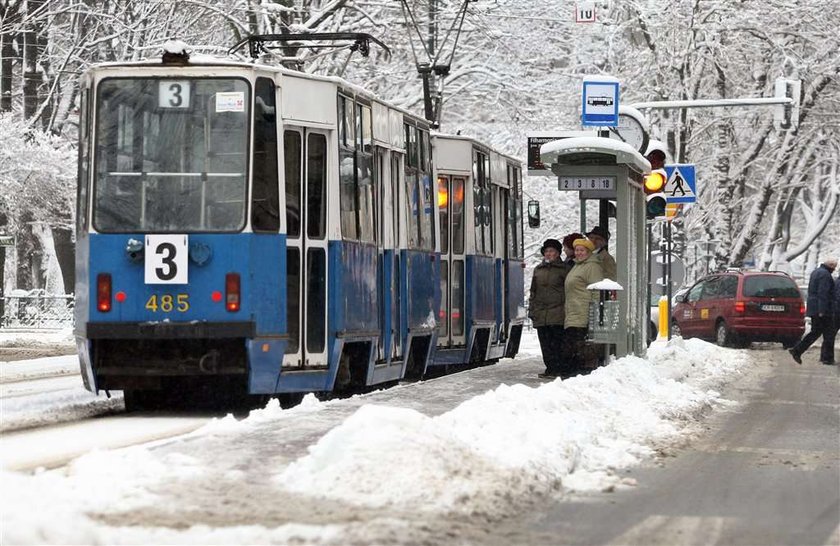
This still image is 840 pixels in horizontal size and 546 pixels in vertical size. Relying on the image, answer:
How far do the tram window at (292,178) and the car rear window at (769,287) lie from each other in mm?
23137

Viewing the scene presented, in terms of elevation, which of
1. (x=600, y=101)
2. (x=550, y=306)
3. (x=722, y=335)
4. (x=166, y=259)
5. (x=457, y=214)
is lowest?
(x=722, y=335)

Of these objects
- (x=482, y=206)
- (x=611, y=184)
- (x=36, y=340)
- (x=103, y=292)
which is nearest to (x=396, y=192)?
(x=611, y=184)

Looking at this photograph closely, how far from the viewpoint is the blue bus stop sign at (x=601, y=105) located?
21.8 m

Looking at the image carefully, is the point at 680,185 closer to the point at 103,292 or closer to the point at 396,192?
the point at 396,192

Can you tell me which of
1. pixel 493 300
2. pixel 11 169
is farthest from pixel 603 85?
pixel 11 169

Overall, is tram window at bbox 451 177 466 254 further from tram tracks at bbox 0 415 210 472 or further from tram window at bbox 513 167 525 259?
tram tracks at bbox 0 415 210 472

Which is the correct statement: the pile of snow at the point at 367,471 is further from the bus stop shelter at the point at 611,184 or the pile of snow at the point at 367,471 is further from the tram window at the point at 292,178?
the bus stop shelter at the point at 611,184

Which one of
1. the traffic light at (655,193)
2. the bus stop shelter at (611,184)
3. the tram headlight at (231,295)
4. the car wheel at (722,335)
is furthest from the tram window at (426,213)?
the car wheel at (722,335)

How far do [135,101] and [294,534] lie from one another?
26.4 ft

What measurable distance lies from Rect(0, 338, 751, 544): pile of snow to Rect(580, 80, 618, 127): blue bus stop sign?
9.37m

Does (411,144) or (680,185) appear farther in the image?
(680,185)

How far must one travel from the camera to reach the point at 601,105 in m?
21.9

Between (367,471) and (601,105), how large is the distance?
1378 centimetres

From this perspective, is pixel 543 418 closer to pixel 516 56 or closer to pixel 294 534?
pixel 294 534
